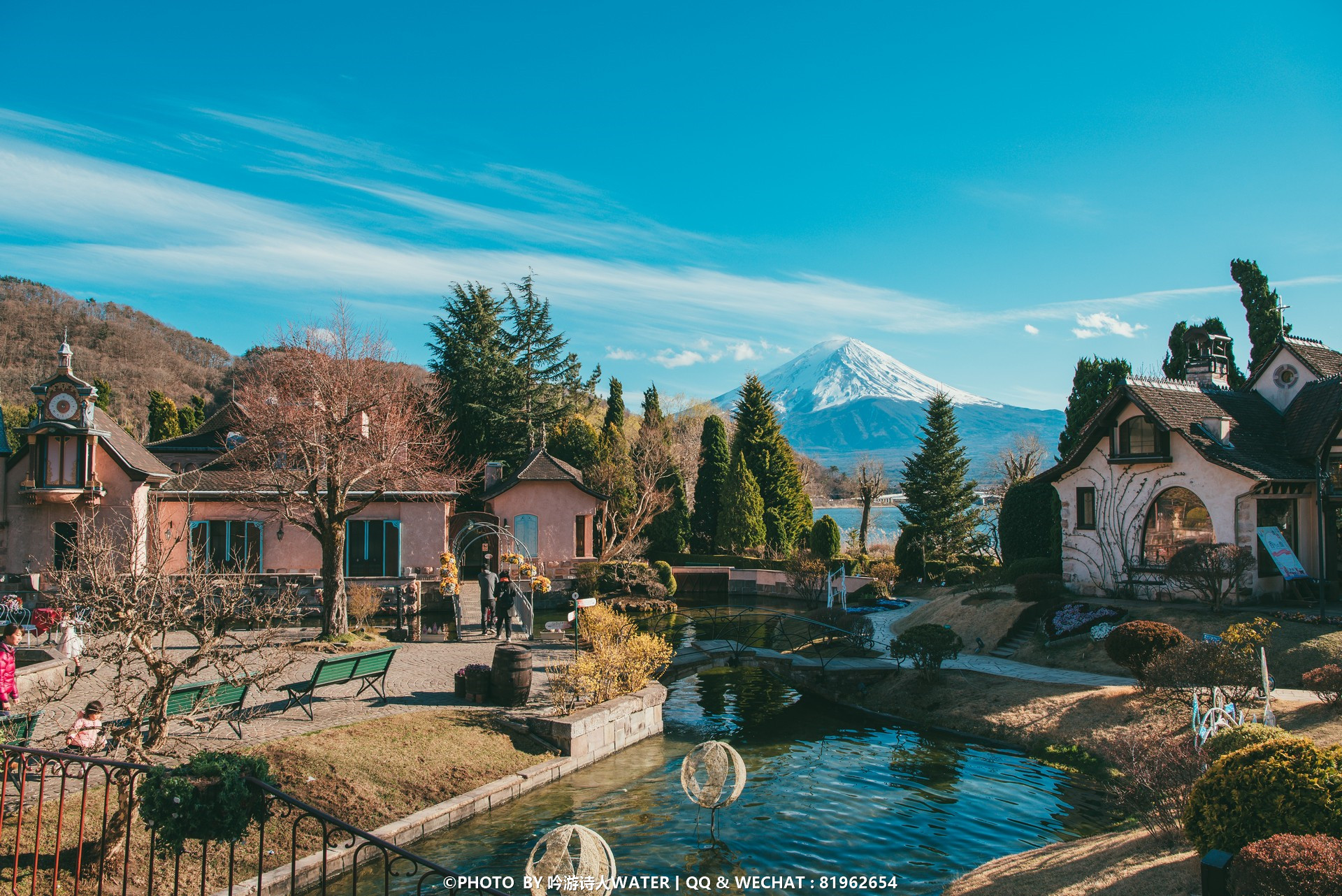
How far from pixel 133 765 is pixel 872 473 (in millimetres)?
59565

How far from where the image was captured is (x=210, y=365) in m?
74.7

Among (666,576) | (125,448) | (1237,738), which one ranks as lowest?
(666,576)

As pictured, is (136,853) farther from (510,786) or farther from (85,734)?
(510,786)

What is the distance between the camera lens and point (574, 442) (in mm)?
49344

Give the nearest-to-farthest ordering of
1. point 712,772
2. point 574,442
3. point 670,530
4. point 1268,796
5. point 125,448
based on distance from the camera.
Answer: point 1268,796, point 712,772, point 125,448, point 670,530, point 574,442

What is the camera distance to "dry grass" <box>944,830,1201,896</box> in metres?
7.68

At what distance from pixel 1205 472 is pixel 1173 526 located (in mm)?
1914

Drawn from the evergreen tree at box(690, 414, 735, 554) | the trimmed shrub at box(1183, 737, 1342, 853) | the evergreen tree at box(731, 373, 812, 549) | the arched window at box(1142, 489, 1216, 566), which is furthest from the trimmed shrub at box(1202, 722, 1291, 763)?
the evergreen tree at box(690, 414, 735, 554)

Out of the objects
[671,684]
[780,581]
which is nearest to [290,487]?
[671,684]

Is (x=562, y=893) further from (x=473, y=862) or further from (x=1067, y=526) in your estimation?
→ (x=1067, y=526)

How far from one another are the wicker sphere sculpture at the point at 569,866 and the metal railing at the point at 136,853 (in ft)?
3.29

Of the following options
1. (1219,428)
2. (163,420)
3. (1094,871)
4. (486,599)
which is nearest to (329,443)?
(486,599)

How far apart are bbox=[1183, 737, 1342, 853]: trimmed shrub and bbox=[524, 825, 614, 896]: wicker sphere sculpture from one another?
530 cm

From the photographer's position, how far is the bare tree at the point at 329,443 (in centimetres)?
2095
